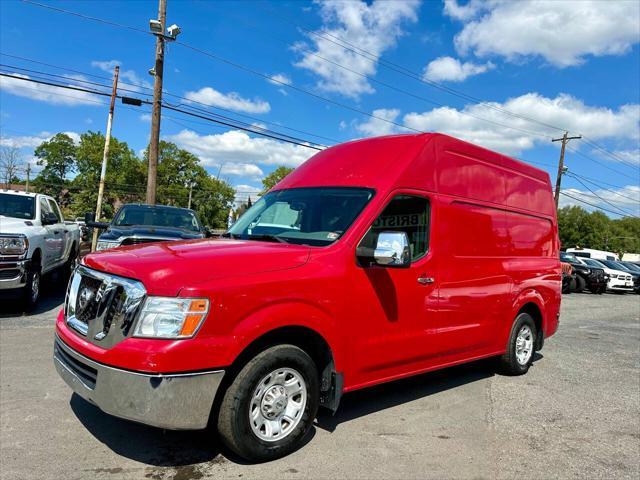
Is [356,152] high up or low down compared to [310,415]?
up

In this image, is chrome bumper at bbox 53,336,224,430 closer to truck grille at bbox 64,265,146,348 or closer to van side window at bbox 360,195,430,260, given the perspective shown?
truck grille at bbox 64,265,146,348

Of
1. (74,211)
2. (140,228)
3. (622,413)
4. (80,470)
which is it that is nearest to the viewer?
(80,470)

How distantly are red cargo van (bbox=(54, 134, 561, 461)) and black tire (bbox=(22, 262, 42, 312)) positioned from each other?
495 cm

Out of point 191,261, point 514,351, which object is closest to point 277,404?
point 191,261

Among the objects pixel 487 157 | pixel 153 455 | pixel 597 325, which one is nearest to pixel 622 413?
pixel 487 157

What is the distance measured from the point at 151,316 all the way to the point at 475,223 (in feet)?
11.2

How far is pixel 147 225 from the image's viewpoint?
374 inches

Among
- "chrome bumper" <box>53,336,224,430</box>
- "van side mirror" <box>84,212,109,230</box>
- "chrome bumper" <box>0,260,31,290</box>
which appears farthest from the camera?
"van side mirror" <box>84,212,109,230</box>

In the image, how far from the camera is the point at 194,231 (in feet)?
31.1

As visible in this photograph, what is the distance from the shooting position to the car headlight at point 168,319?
2.85m

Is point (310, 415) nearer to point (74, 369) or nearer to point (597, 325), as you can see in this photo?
point (74, 369)

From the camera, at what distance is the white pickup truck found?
294 inches

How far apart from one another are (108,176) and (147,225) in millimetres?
69644

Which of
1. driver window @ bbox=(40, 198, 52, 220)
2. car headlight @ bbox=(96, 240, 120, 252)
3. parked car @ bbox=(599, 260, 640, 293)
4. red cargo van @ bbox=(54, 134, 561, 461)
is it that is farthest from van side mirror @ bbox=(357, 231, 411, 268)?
parked car @ bbox=(599, 260, 640, 293)
